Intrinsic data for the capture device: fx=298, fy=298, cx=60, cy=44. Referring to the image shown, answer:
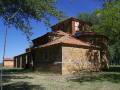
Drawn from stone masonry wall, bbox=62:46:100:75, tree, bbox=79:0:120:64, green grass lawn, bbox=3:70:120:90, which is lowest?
green grass lawn, bbox=3:70:120:90

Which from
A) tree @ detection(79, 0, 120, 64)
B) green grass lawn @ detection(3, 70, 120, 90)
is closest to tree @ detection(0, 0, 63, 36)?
green grass lawn @ detection(3, 70, 120, 90)

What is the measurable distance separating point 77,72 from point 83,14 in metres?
59.6

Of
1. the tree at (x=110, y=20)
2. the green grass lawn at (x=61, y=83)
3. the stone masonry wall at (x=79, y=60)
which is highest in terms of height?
the tree at (x=110, y=20)

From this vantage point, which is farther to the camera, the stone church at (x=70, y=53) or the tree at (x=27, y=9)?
the stone church at (x=70, y=53)

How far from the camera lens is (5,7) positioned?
2155 cm

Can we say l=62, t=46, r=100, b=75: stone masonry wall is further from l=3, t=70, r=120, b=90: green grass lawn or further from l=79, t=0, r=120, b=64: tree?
l=3, t=70, r=120, b=90: green grass lawn

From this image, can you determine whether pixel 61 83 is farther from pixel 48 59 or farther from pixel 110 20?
pixel 110 20

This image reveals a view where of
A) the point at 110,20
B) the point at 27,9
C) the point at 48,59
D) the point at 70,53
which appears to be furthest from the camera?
the point at 110,20

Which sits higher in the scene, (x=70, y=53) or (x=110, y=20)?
(x=110, y=20)

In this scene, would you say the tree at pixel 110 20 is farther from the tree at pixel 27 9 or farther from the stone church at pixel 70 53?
the tree at pixel 27 9

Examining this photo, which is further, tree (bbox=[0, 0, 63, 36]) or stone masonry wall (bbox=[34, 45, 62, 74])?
stone masonry wall (bbox=[34, 45, 62, 74])

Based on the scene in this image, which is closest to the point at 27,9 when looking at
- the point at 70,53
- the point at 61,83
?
the point at 61,83

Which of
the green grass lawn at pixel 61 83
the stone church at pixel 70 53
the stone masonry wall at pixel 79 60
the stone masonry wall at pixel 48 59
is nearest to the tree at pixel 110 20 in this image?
the stone church at pixel 70 53

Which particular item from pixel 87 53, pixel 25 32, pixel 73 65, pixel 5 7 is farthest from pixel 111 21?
pixel 5 7
